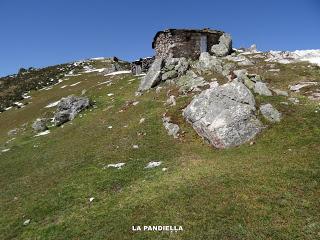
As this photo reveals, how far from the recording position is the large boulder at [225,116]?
30297 mm

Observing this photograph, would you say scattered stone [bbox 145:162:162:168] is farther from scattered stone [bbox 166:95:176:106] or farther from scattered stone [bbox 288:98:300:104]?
scattered stone [bbox 288:98:300:104]

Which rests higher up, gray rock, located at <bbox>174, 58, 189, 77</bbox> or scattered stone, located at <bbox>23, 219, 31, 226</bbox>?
gray rock, located at <bbox>174, 58, 189, 77</bbox>

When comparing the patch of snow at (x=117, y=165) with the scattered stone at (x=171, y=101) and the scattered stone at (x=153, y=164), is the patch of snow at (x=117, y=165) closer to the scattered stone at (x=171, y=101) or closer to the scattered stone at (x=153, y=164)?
the scattered stone at (x=153, y=164)

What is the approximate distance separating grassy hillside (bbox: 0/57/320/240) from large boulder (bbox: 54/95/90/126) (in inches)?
290

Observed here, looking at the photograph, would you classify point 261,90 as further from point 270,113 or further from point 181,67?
point 181,67

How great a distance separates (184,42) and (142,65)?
16.2 meters

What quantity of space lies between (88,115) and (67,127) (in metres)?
3.58

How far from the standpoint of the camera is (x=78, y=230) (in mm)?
21156

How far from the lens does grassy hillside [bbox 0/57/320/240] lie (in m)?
19.7

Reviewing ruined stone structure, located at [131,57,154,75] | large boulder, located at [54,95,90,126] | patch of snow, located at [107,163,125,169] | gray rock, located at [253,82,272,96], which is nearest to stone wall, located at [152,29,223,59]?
ruined stone structure, located at [131,57,154,75]

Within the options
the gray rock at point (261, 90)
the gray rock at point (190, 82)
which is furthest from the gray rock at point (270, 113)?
the gray rock at point (190, 82)

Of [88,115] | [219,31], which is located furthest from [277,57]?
[88,115]

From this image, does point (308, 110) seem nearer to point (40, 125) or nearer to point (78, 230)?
point (78, 230)

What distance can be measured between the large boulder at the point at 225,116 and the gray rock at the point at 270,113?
955mm
